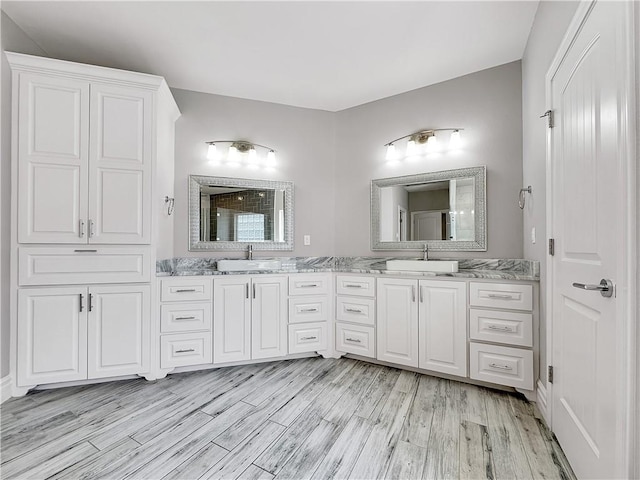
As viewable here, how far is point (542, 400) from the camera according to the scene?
1951 mm

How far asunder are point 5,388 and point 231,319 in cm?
152

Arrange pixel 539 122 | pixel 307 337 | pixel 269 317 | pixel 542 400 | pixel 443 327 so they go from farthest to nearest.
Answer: pixel 307 337, pixel 269 317, pixel 443 327, pixel 539 122, pixel 542 400

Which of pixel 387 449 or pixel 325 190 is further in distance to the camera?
pixel 325 190

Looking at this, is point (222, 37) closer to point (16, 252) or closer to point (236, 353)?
point (16, 252)

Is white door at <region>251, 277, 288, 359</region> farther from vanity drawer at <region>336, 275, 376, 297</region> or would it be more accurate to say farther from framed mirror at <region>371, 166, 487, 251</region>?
framed mirror at <region>371, 166, 487, 251</region>

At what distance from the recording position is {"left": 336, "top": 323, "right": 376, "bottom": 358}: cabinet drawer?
285 centimetres

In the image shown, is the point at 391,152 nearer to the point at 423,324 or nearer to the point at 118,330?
the point at 423,324

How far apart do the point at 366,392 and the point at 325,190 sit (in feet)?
7.00

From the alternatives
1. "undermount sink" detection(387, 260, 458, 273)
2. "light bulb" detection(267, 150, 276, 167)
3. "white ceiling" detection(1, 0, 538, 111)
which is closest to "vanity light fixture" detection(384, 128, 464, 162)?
"white ceiling" detection(1, 0, 538, 111)

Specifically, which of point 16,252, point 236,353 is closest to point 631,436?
point 236,353

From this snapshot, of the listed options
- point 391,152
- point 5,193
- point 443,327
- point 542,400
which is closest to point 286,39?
point 391,152

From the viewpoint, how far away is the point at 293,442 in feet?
5.56

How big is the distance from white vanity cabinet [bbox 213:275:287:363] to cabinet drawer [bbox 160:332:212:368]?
0.08 m

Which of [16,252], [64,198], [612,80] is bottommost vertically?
[16,252]
